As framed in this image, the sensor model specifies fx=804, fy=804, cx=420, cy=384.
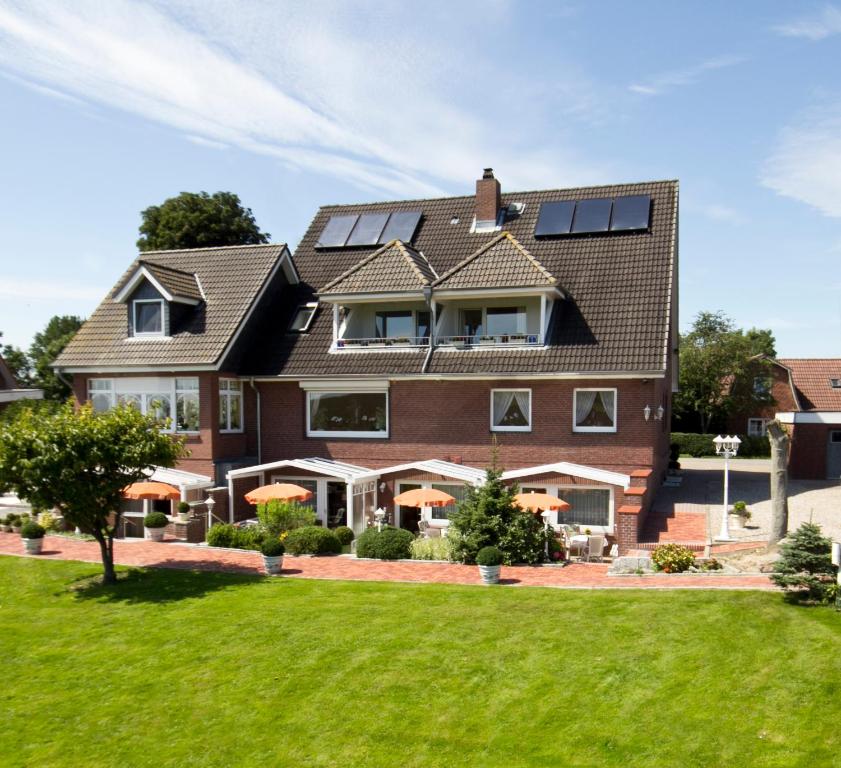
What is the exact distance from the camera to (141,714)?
1320 cm

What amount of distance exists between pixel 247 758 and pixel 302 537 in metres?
11.2

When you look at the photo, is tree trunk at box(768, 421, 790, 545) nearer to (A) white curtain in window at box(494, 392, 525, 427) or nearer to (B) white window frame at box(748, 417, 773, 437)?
(A) white curtain in window at box(494, 392, 525, 427)

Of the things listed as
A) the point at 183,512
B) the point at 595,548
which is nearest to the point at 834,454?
the point at 595,548

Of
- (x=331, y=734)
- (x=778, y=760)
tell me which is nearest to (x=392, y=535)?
(x=331, y=734)

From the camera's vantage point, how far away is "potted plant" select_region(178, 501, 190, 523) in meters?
25.3

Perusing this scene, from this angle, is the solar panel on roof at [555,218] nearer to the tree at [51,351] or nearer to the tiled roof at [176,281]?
the tiled roof at [176,281]

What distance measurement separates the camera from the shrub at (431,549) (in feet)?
71.1

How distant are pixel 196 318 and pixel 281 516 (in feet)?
28.7

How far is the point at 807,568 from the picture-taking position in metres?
15.0

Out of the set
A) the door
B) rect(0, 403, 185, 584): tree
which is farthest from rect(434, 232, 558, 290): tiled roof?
the door

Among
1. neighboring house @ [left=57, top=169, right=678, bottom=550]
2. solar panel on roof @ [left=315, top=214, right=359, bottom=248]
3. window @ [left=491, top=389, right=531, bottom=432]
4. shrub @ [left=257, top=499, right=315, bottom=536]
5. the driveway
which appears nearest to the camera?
the driveway

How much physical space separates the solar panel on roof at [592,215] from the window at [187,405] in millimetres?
15031

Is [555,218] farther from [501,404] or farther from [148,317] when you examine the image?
[148,317]

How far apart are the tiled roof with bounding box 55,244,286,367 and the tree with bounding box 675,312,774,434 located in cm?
3241
